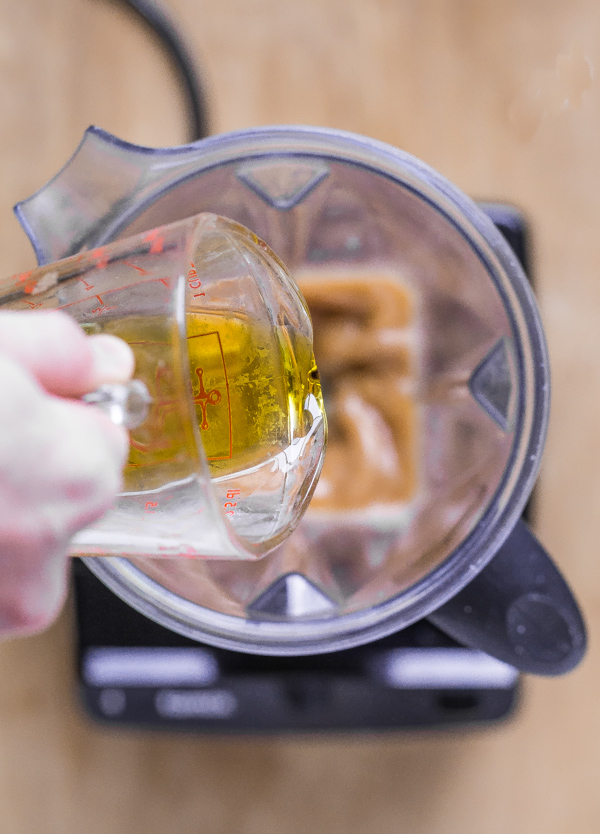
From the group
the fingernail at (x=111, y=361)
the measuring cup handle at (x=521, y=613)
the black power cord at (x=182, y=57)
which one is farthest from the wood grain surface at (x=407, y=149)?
the fingernail at (x=111, y=361)

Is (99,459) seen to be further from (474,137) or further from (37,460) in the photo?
(474,137)

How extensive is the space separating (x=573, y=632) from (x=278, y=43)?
1.26 feet

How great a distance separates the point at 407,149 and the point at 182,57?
0.15m

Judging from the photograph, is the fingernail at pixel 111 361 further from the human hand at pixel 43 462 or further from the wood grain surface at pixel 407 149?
the wood grain surface at pixel 407 149

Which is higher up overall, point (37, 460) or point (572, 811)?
point (37, 460)

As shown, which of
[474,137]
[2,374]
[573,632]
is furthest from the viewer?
[474,137]

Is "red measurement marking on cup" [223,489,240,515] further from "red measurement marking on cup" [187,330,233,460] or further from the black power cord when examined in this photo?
the black power cord

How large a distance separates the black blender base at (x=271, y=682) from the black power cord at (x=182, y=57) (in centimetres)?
28

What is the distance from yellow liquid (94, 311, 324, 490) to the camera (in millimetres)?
339

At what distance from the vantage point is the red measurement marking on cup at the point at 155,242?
302 millimetres

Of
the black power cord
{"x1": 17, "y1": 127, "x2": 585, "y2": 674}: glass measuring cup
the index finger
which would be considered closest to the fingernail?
the index finger

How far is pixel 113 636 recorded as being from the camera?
43 cm

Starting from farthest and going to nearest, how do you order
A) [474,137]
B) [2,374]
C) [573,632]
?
[474,137] < [573,632] < [2,374]

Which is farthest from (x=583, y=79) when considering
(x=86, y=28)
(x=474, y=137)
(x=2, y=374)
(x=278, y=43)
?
(x=2, y=374)
